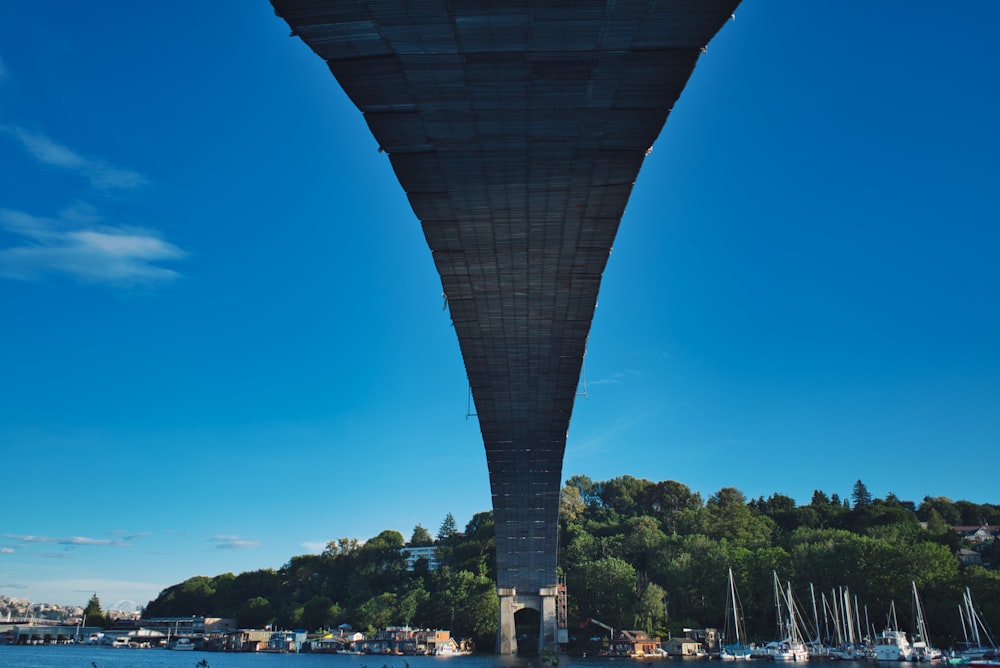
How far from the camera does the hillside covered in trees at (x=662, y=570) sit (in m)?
71.8

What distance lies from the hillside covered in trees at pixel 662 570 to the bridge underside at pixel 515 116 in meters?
59.0

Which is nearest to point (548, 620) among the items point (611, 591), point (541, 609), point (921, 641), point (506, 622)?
point (541, 609)

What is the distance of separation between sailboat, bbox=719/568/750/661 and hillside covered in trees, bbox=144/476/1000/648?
118 cm

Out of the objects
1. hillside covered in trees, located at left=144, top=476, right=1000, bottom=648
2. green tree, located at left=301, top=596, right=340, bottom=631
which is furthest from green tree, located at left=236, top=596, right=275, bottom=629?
green tree, located at left=301, top=596, right=340, bottom=631

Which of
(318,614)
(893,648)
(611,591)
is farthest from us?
(318,614)

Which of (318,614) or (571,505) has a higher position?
(571,505)

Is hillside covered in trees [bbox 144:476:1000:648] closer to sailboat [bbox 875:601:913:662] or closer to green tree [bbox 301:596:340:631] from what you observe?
green tree [bbox 301:596:340:631]

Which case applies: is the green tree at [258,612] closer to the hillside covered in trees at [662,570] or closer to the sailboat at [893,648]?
the hillside covered in trees at [662,570]

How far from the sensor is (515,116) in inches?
700

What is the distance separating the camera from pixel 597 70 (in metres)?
16.3

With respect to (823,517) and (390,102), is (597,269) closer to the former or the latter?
(390,102)

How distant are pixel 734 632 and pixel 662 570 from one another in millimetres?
11814

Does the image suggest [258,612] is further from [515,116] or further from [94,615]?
[515,116]

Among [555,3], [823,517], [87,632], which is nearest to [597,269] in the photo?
[555,3]
